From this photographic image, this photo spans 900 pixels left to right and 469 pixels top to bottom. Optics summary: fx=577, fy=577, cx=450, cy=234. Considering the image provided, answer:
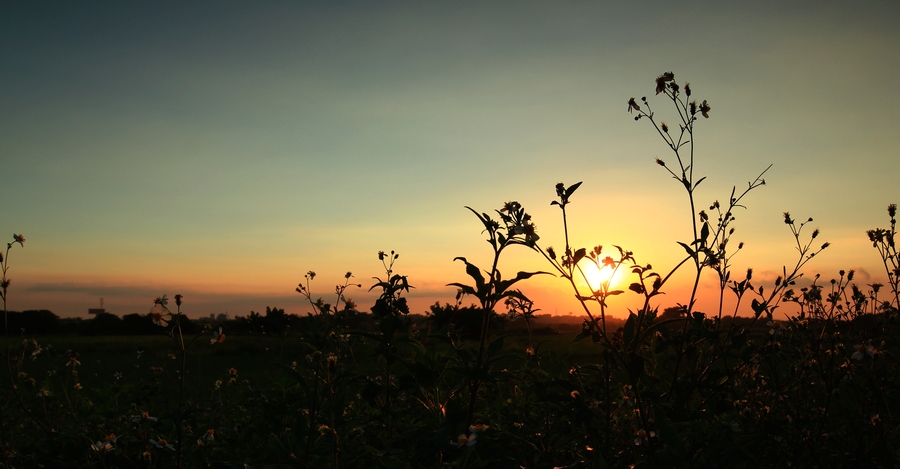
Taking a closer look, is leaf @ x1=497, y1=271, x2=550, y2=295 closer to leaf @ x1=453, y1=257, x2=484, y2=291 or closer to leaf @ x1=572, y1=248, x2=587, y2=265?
leaf @ x1=453, y1=257, x2=484, y2=291

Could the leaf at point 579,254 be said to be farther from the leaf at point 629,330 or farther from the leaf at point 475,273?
the leaf at point 475,273

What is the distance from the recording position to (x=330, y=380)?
251 cm

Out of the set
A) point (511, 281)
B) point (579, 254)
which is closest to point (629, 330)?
point (579, 254)

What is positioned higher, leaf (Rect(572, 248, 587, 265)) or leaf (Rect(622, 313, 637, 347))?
leaf (Rect(572, 248, 587, 265))

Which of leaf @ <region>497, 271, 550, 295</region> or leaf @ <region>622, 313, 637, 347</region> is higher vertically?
leaf @ <region>497, 271, 550, 295</region>

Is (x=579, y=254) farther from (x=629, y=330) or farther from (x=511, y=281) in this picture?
(x=511, y=281)

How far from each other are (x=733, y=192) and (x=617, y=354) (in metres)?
1.98

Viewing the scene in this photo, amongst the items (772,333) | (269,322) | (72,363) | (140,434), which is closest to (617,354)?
(772,333)

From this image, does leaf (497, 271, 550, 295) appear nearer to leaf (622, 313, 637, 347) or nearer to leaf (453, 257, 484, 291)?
leaf (453, 257, 484, 291)

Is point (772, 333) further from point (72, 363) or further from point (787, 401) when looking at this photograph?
point (72, 363)

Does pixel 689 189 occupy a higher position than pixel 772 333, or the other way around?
pixel 689 189

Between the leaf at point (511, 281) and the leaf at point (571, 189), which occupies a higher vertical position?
the leaf at point (571, 189)

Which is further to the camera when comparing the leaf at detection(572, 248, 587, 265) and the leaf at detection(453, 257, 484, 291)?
the leaf at detection(572, 248, 587, 265)

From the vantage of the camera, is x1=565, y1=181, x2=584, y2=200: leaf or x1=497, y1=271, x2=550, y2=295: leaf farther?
x1=565, y1=181, x2=584, y2=200: leaf
